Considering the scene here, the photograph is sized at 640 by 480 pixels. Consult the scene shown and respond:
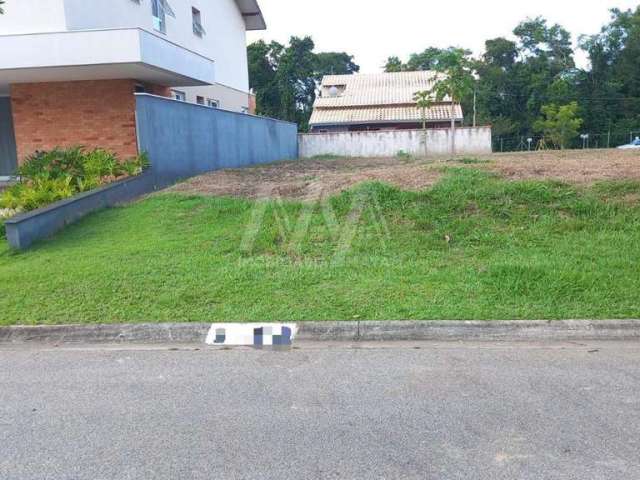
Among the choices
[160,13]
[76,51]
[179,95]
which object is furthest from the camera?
[179,95]

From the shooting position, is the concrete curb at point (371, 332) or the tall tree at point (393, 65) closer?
the concrete curb at point (371, 332)

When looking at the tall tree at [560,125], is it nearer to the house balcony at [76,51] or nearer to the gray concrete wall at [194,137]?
the gray concrete wall at [194,137]

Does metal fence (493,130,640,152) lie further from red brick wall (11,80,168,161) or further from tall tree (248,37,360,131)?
red brick wall (11,80,168,161)

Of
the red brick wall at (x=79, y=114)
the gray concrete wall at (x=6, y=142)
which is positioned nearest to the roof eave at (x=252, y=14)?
the gray concrete wall at (x=6, y=142)

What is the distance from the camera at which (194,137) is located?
15438mm

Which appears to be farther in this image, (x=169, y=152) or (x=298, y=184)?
(x=169, y=152)

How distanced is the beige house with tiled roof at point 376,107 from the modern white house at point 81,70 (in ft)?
71.2

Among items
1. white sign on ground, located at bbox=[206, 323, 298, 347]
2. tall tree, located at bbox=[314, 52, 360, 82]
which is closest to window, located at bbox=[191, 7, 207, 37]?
white sign on ground, located at bbox=[206, 323, 298, 347]

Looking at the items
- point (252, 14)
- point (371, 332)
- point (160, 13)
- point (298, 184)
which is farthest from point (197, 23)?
point (371, 332)

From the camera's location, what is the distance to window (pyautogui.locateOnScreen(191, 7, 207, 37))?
21375mm

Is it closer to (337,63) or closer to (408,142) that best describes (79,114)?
(408,142)

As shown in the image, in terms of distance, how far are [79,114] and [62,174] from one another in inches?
101

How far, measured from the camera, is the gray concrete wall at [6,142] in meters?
15.4

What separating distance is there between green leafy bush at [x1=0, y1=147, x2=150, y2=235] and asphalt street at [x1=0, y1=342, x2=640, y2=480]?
560cm
